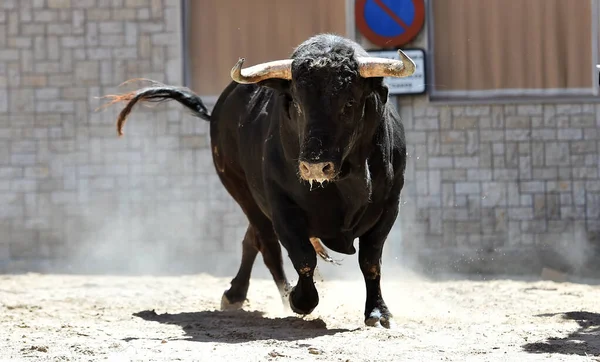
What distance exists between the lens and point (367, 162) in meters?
6.54

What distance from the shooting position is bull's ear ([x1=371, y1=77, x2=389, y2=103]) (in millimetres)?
6309

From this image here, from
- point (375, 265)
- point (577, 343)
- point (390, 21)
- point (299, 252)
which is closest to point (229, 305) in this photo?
point (375, 265)

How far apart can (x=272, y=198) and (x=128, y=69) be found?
605cm

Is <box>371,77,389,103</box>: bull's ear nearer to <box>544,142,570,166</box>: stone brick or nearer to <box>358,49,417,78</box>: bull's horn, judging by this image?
<box>358,49,417,78</box>: bull's horn

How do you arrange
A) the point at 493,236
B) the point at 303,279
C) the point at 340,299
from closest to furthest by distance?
the point at 303,279
the point at 340,299
the point at 493,236

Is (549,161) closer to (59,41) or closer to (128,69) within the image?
(128,69)

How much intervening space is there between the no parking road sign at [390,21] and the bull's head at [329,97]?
5.48m

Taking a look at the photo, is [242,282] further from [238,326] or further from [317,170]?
[317,170]

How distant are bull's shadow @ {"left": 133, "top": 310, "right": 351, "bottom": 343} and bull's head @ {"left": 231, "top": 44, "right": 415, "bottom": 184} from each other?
983mm

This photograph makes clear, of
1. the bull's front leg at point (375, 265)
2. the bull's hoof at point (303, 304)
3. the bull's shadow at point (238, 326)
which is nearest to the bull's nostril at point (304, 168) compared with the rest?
the bull's shadow at point (238, 326)

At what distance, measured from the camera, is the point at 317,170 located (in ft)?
18.8

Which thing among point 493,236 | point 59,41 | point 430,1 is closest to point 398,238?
point 493,236

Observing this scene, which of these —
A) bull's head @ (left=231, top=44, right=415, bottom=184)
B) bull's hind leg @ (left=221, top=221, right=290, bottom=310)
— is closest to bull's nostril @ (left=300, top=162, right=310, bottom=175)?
bull's head @ (left=231, top=44, right=415, bottom=184)

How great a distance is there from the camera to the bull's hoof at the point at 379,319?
6.60 m
